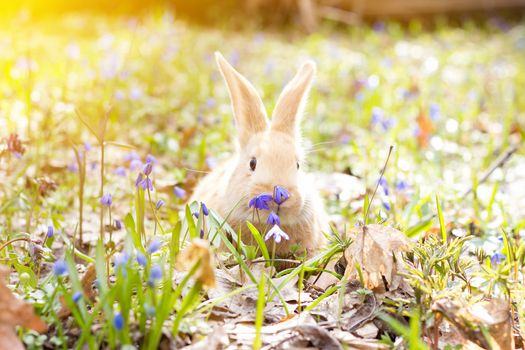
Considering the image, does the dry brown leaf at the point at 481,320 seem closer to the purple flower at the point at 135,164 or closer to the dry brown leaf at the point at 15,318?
the dry brown leaf at the point at 15,318

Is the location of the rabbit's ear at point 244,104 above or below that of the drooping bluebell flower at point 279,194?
above

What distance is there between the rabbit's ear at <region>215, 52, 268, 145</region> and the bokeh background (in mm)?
480

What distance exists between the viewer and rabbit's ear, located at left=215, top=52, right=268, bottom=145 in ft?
12.2

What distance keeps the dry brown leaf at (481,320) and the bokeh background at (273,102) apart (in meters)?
1.12

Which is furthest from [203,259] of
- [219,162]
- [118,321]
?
[219,162]

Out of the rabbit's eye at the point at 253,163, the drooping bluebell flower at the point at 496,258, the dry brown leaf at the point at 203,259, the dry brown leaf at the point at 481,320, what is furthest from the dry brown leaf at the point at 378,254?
the rabbit's eye at the point at 253,163

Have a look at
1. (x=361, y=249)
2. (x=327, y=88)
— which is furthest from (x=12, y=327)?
(x=327, y=88)

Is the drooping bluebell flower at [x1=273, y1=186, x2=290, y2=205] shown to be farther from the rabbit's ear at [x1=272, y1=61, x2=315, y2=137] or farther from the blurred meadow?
the rabbit's ear at [x1=272, y1=61, x2=315, y2=137]

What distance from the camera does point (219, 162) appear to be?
5.06 m

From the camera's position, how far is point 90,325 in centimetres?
218

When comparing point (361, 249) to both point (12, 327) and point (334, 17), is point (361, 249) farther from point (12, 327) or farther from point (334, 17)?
point (334, 17)

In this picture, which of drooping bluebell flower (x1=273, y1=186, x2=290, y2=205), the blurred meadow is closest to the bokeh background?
the blurred meadow

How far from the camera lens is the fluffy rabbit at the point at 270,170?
3.42 meters

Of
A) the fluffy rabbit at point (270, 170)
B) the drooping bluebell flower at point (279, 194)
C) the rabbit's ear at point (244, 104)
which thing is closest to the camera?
the drooping bluebell flower at point (279, 194)
